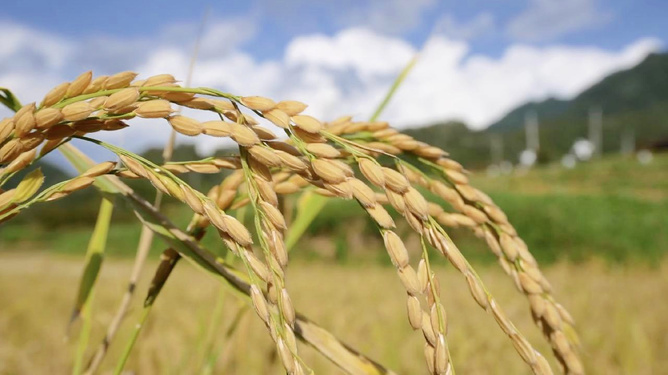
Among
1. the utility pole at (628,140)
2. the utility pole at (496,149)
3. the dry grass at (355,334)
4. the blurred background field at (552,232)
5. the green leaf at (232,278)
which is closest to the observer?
the green leaf at (232,278)

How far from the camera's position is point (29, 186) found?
490 mm

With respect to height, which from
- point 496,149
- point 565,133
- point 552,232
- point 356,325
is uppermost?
point 356,325

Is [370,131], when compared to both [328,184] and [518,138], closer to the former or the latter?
[328,184]

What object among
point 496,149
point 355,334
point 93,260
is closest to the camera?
point 93,260

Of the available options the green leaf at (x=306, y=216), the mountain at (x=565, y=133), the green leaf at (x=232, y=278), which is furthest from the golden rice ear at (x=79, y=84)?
the mountain at (x=565, y=133)

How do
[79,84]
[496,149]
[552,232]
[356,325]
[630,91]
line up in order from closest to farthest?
1. [79,84]
2. [356,325]
3. [552,232]
4. [496,149]
5. [630,91]

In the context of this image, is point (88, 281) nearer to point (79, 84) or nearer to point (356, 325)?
point (79, 84)

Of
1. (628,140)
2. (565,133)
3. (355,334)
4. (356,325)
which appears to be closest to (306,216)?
(355,334)

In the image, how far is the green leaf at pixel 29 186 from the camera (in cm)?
48

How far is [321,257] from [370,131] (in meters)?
10.8

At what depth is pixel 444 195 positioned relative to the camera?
0.64 metres

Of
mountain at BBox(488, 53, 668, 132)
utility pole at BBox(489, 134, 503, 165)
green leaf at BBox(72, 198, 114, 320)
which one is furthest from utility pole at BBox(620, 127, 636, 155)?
green leaf at BBox(72, 198, 114, 320)

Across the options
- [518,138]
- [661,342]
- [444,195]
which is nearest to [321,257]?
[661,342]

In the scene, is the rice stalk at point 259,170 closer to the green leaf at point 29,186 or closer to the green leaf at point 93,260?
the green leaf at point 29,186
